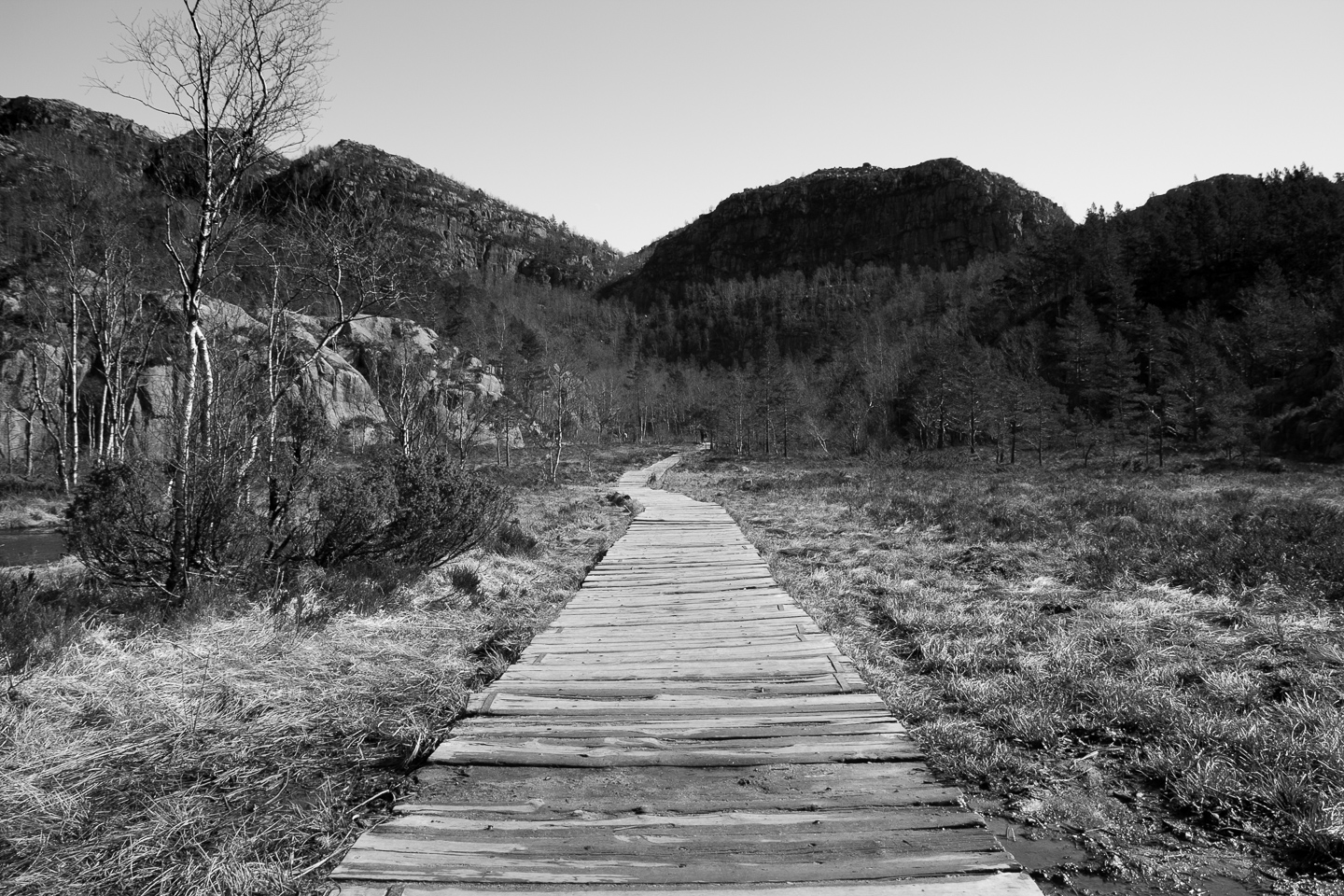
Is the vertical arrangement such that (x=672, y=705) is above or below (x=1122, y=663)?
above

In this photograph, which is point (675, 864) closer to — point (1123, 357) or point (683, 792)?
point (683, 792)

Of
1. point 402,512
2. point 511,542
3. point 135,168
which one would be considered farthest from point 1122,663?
point 135,168

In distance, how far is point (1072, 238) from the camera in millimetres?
78500

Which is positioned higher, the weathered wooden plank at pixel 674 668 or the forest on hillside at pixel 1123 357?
the forest on hillside at pixel 1123 357

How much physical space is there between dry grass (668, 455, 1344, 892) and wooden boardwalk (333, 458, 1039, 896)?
600mm

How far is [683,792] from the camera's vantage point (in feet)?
9.36

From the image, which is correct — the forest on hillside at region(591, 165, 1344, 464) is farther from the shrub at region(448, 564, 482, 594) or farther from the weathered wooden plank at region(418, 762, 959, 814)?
the weathered wooden plank at region(418, 762, 959, 814)

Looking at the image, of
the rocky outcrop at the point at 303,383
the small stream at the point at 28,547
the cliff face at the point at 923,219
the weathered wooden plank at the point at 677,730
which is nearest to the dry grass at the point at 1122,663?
the weathered wooden plank at the point at 677,730

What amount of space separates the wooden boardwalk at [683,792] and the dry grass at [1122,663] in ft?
1.97

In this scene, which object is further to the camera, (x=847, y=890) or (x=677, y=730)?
(x=677, y=730)

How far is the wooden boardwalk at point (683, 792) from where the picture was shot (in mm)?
2266

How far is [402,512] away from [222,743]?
4277 millimetres

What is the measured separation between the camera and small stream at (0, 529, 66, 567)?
12.0m

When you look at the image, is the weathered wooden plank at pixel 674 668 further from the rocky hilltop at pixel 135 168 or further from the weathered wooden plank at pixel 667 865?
the rocky hilltop at pixel 135 168
